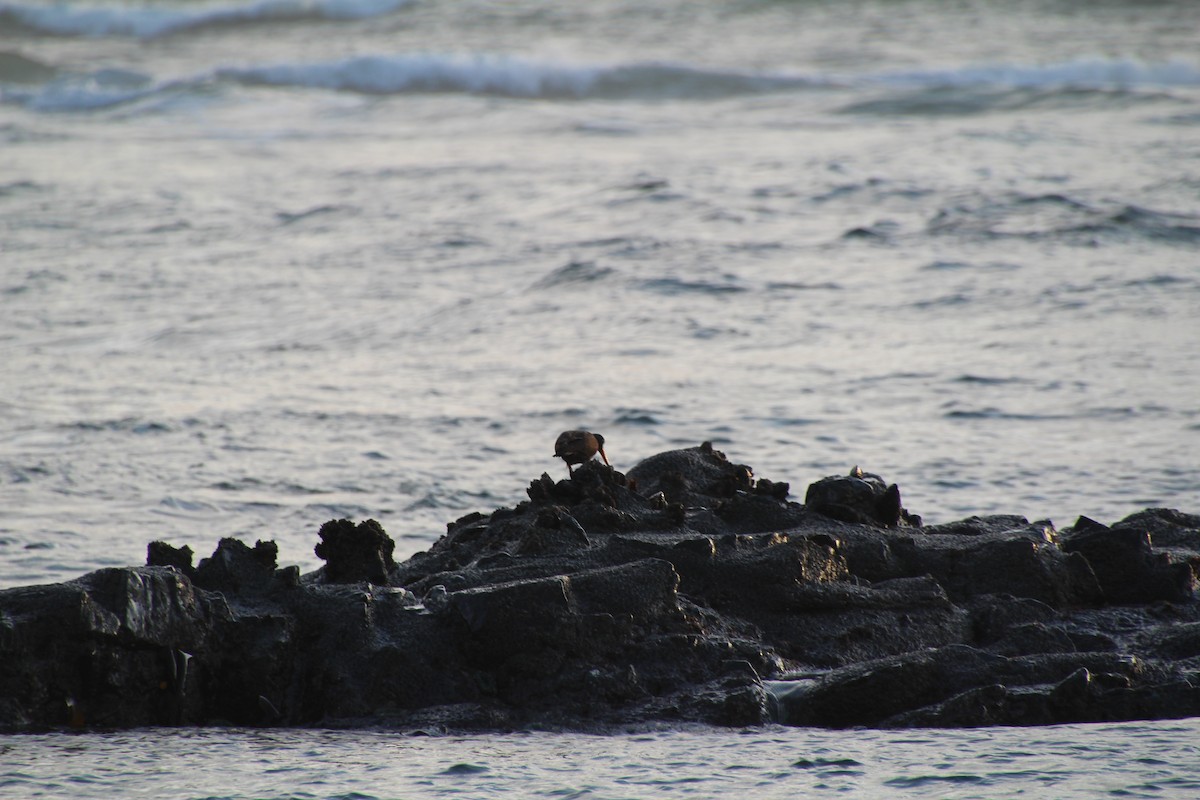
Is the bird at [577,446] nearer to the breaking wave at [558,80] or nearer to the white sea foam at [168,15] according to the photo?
the breaking wave at [558,80]

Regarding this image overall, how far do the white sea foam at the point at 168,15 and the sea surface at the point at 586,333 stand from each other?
12.7 metres

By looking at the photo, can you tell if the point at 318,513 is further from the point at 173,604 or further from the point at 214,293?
the point at 214,293

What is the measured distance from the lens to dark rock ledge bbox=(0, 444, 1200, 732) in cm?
362

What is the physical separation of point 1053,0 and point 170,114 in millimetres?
16575

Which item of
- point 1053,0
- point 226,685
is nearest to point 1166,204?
point 226,685

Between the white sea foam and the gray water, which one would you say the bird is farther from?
the white sea foam

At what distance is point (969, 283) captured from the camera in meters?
10.1

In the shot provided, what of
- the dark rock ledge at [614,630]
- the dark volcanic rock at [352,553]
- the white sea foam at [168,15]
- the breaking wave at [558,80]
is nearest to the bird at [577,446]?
the dark rock ledge at [614,630]

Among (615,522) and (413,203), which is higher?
(413,203)

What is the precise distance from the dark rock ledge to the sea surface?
0.49ft

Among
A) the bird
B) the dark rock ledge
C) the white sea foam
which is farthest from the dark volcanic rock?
the white sea foam

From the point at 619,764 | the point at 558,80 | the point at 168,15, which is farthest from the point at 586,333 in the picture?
the point at 168,15

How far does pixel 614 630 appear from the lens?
12.5 feet

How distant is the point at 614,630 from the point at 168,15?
3368 centimetres
